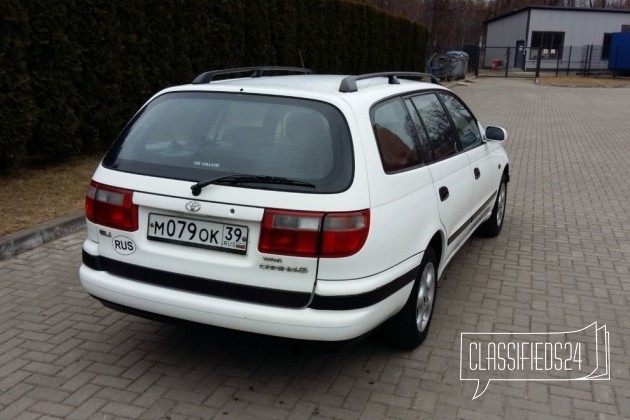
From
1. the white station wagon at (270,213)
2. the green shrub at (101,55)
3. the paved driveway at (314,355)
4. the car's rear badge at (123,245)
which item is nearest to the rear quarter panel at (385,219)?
the white station wagon at (270,213)

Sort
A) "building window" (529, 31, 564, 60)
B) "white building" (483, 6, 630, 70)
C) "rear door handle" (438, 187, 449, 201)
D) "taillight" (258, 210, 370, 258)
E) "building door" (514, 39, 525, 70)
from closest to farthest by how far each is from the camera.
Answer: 1. "taillight" (258, 210, 370, 258)
2. "rear door handle" (438, 187, 449, 201)
3. "building door" (514, 39, 525, 70)
4. "white building" (483, 6, 630, 70)
5. "building window" (529, 31, 564, 60)

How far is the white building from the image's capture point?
143 feet

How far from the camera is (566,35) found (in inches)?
1740

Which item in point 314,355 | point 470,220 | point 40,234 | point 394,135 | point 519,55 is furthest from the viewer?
point 519,55

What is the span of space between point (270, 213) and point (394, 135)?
1.02 meters

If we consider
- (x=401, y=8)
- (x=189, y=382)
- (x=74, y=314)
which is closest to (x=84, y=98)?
(x=74, y=314)

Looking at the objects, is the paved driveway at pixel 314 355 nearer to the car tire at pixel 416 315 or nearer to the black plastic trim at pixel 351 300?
the car tire at pixel 416 315

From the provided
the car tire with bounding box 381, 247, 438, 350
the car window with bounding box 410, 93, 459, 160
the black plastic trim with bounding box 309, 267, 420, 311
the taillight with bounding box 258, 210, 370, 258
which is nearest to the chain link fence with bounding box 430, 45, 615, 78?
the car window with bounding box 410, 93, 459, 160

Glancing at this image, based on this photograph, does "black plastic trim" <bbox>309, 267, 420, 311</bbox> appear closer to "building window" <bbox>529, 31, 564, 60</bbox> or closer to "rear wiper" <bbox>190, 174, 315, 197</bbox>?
"rear wiper" <bbox>190, 174, 315, 197</bbox>

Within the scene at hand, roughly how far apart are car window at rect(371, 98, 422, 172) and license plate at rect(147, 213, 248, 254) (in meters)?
0.86

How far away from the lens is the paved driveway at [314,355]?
122 inches

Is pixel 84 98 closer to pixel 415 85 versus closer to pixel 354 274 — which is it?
pixel 415 85

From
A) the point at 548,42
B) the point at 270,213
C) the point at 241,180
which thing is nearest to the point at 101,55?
the point at 241,180

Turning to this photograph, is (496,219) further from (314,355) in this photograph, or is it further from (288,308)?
(288,308)
